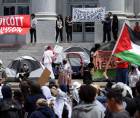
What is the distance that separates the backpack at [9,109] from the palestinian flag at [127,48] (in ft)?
13.7

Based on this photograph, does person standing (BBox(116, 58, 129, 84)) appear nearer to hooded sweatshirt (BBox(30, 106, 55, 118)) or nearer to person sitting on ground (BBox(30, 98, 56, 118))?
person sitting on ground (BBox(30, 98, 56, 118))

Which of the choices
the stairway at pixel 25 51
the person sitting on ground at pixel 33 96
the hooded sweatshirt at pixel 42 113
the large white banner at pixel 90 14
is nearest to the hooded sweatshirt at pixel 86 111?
the hooded sweatshirt at pixel 42 113

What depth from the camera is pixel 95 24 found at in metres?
36.2

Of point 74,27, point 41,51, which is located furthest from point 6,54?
point 74,27

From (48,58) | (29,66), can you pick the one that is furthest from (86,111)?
(48,58)

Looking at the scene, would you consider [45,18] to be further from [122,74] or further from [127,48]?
[127,48]

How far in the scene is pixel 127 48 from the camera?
15320 millimetres

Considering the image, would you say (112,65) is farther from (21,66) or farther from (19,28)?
(19,28)

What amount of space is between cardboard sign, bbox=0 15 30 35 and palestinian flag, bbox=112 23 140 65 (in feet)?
62.1

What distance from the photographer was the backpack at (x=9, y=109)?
11.4 metres

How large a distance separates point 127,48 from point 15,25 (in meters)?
19.6

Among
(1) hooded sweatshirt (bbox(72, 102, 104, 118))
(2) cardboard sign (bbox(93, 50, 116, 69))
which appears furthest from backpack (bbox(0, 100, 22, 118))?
(2) cardboard sign (bbox(93, 50, 116, 69))

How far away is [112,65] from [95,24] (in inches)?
408

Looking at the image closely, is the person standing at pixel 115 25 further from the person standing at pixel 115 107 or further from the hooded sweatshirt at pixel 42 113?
the person standing at pixel 115 107
